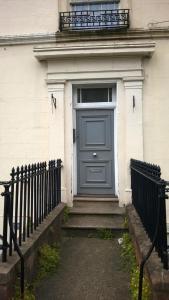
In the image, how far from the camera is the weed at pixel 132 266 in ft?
11.4

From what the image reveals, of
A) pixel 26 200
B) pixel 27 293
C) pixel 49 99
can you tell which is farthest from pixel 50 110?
pixel 27 293

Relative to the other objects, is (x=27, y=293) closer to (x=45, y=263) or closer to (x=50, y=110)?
(x=45, y=263)

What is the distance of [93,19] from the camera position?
7.54 m

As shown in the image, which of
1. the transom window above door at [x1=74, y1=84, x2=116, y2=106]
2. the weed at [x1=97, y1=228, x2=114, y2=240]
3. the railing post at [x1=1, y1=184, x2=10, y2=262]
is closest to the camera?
the railing post at [x1=1, y1=184, x2=10, y2=262]

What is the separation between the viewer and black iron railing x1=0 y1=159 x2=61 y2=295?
11.5 ft

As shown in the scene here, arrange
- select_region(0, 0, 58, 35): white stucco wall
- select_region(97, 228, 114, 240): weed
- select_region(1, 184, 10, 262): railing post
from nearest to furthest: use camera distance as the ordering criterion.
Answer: select_region(1, 184, 10, 262): railing post
select_region(97, 228, 114, 240): weed
select_region(0, 0, 58, 35): white stucco wall

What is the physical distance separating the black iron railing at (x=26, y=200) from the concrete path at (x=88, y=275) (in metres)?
0.65

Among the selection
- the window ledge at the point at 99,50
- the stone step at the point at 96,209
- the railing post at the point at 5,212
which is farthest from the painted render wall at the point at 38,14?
the railing post at the point at 5,212

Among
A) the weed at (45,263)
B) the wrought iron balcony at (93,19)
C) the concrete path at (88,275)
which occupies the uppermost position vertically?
the wrought iron balcony at (93,19)

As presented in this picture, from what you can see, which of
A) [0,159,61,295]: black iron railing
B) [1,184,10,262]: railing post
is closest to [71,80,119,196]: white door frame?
[0,159,61,295]: black iron railing

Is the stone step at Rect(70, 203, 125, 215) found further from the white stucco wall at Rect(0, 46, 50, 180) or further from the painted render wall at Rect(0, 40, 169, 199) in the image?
the white stucco wall at Rect(0, 46, 50, 180)

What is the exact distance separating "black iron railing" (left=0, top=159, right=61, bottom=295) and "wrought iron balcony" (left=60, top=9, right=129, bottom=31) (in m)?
3.12

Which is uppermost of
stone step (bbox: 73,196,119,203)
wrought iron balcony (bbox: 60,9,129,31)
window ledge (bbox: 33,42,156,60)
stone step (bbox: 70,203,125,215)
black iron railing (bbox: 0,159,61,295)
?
wrought iron balcony (bbox: 60,9,129,31)

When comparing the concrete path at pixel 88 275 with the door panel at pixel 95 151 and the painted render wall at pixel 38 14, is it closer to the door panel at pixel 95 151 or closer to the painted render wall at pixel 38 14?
the door panel at pixel 95 151
